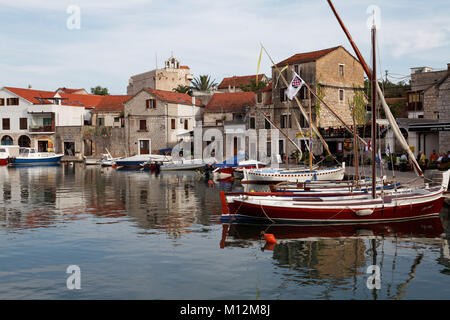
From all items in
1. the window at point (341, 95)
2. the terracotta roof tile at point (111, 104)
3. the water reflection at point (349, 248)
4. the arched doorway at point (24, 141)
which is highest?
the terracotta roof tile at point (111, 104)

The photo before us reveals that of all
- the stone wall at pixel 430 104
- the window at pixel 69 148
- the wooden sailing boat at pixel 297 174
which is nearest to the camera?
the wooden sailing boat at pixel 297 174

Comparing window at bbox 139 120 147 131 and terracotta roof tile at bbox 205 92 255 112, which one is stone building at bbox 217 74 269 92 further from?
window at bbox 139 120 147 131

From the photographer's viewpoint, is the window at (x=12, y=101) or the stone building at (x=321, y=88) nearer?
the stone building at (x=321, y=88)

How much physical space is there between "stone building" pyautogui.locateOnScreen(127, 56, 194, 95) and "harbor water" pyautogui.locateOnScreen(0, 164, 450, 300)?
72.4 metres

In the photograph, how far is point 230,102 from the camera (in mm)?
73625

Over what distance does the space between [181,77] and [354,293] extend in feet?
304

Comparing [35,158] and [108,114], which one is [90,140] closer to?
[108,114]

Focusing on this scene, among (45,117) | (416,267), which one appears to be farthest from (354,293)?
(45,117)

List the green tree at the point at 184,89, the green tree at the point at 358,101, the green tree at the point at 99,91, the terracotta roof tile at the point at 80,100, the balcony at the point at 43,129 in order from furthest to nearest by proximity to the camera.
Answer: the green tree at the point at 99,91
the green tree at the point at 184,89
the terracotta roof tile at the point at 80,100
the balcony at the point at 43,129
the green tree at the point at 358,101

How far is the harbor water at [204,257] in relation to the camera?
13117 mm

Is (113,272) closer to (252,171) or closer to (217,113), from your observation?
(252,171)

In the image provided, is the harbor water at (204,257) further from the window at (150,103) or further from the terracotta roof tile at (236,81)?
the terracotta roof tile at (236,81)

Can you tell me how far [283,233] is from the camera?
20.3 meters

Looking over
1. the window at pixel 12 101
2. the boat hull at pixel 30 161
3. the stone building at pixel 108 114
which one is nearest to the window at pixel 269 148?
the stone building at pixel 108 114
